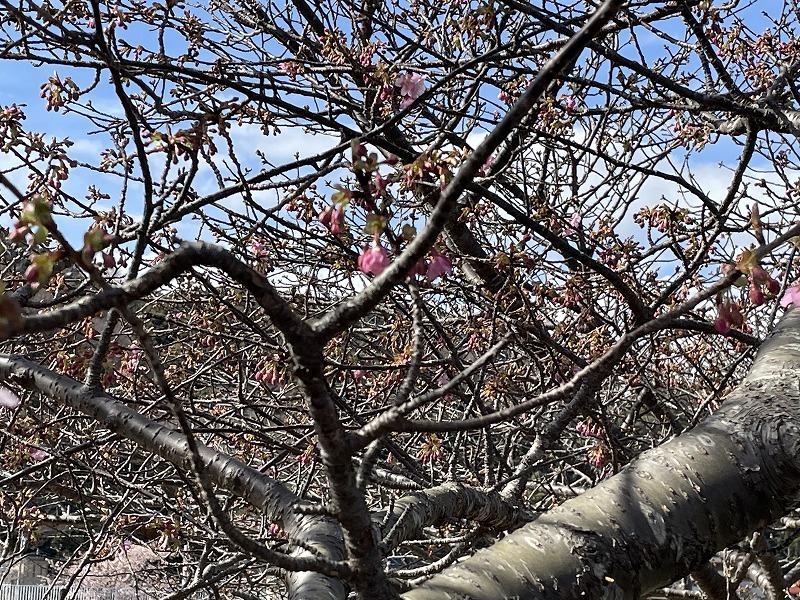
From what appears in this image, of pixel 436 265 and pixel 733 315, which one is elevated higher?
pixel 436 265

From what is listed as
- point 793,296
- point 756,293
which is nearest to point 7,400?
point 756,293

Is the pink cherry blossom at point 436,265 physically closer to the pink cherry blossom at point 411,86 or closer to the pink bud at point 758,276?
the pink bud at point 758,276

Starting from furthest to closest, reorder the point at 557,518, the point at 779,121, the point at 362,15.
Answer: the point at 362,15 → the point at 779,121 → the point at 557,518

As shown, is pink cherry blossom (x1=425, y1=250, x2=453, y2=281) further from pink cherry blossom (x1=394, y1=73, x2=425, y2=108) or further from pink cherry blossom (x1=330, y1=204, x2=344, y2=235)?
pink cherry blossom (x1=394, y1=73, x2=425, y2=108)

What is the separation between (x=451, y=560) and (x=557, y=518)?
1.18 m

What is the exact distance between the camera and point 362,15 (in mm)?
3637

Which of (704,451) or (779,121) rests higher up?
(779,121)

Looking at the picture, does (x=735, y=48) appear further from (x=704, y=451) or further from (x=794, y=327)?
(x=704, y=451)

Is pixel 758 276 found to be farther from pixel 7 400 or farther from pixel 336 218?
→ pixel 7 400

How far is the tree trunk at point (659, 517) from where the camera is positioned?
1.22 meters

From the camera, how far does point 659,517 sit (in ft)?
4.44

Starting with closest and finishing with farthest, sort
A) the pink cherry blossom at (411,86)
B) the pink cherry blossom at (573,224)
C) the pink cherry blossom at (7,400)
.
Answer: the pink cherry blossom at (7,400)
the pink cherry blossom at (411,86)
the pink cherry blossom at (573,224)

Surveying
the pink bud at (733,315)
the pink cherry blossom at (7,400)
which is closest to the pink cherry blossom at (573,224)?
the pink bud at (733,315)

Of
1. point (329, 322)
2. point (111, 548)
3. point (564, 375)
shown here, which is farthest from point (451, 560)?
point (111, 548)
